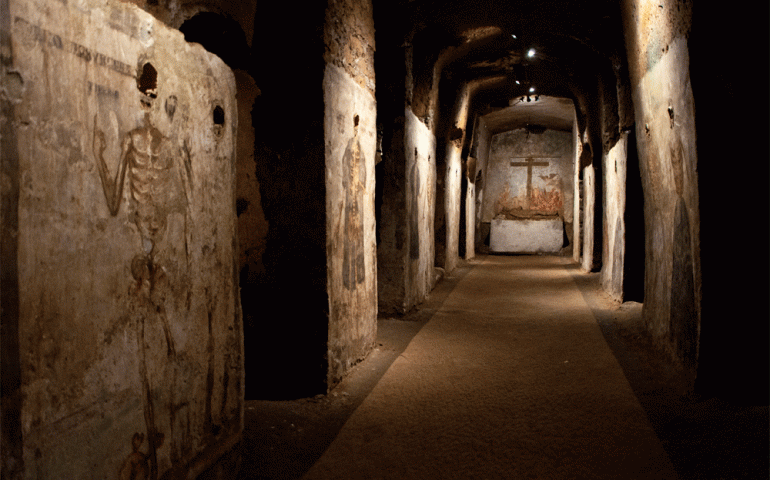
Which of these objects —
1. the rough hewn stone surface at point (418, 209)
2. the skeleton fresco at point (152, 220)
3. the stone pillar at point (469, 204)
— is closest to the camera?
the skeleton fresco at point (152, 220)

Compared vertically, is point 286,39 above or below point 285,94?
above

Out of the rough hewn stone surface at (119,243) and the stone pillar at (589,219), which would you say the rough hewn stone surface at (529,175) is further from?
A: the rough hewn stone surface at (119,243)

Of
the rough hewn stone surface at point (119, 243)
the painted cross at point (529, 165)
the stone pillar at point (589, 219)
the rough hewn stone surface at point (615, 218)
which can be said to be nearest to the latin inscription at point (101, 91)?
the rough hewn stone surface at point (119, 243)

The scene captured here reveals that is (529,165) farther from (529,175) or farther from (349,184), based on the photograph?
(349,184)

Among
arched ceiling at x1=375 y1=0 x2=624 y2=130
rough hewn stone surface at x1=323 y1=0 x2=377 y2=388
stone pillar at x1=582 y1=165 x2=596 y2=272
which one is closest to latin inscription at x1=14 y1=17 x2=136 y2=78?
rough hewn stone surface at x1=323 y1=0 x2=377 y2=388

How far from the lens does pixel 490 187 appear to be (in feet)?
69.8

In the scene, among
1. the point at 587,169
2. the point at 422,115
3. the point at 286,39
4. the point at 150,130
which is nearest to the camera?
the point at 150,130

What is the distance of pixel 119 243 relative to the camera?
75.0 inches

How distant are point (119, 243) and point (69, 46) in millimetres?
669

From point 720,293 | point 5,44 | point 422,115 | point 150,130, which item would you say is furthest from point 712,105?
point 422,115

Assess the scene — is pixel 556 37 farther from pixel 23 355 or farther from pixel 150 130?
pixel 23 355

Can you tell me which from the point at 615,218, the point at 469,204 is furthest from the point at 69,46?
the point at 469,204

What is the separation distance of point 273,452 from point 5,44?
7.66 ft

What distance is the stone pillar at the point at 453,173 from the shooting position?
11.3 m
